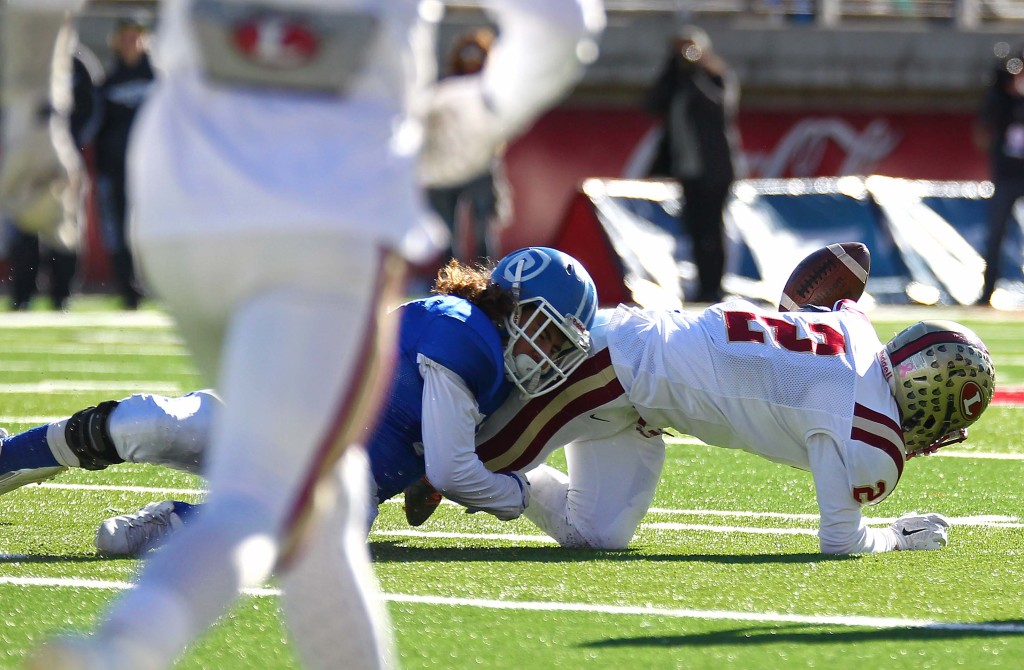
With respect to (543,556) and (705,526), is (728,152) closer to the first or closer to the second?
(705,526)

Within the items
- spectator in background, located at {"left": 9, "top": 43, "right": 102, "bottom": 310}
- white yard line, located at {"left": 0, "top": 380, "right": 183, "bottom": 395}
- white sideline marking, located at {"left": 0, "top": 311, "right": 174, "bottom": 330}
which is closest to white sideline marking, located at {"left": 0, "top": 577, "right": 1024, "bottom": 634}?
white yard line, located at {"left": 0, "top": 380, "right": 183, "bottom": 395}

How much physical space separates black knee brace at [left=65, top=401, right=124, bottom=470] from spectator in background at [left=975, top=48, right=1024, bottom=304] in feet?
35.6

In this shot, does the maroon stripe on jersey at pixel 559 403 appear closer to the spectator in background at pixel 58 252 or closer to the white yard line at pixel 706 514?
the white yard line at pixel 706 514

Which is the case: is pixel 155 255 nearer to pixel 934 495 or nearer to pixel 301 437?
pixel 301 437

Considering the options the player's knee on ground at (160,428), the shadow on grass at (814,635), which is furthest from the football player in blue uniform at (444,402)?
the shadow on grass at (814,635)

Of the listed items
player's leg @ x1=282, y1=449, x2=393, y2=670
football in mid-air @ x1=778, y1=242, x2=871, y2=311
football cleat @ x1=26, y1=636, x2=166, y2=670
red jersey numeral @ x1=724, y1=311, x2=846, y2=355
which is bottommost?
football in mid-air @ x1=778, y1=242, x2=871, y2=311

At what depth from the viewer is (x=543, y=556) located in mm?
4254

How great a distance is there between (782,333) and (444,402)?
3.05 feet

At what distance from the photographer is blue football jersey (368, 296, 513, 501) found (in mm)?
4215

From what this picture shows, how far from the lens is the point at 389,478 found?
4.30 m

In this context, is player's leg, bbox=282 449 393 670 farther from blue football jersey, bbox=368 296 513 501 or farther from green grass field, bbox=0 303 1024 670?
blue football jersey, bbox=368 296 513 501

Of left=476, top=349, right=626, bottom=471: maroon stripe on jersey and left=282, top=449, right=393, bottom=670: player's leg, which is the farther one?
left=476, top=349, right=626, bottom=471: maroon stripe on jersey

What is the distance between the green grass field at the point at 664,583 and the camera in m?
3.12

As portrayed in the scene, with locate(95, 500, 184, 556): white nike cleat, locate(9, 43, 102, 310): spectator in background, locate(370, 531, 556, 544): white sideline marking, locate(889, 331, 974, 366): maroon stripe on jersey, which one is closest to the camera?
locate(95, 500, 184, 556): white nike cleat
